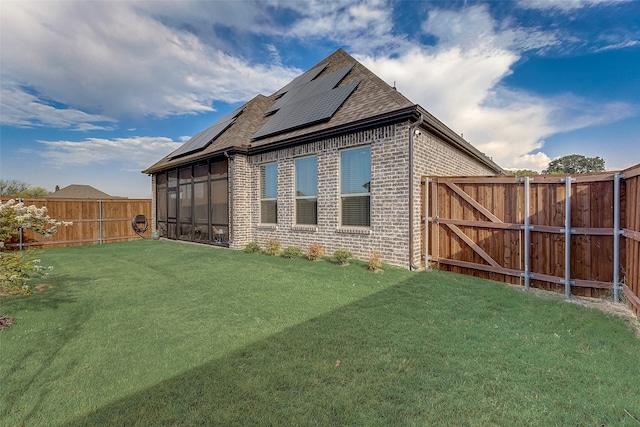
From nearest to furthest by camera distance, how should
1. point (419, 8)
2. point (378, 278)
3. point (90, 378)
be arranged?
point (90, 378), point (378, 278), point (419, 8)

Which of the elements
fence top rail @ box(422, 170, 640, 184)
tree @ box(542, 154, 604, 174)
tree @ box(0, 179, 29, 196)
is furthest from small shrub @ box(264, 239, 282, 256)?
tree @ box(542, 154, 604, 174)

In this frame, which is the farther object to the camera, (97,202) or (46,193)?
(46,193)

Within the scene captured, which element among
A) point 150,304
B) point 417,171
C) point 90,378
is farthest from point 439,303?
point 150,304

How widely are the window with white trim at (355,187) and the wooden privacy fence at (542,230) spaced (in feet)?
4.76

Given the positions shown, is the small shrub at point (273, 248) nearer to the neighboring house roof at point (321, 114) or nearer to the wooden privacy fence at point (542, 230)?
the neighboring house roof at point (321, 114)

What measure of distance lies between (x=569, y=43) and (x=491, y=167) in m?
5.23

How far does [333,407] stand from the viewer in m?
1.96

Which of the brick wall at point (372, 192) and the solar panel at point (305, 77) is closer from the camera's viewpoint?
the brick wall at point (372, 192)

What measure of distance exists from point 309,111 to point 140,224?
38.7 feet

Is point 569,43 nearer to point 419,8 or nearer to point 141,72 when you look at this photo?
point 419,8

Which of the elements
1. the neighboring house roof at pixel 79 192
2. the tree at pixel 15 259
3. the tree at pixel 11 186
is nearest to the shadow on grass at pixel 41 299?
the tree at pixel 15 259

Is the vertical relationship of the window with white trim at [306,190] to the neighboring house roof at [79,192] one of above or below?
below

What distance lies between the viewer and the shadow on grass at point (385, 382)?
188cm

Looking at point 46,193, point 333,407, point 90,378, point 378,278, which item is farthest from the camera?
point 46,193
